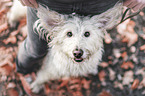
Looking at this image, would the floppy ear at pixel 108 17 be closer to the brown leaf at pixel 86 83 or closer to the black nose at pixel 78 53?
the black nose at pixel 78 53

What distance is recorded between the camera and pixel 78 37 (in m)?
1.25

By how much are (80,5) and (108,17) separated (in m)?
0.36

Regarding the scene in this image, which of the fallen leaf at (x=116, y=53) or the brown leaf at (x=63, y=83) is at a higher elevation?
the fallen leaf at (x=116, y=53)

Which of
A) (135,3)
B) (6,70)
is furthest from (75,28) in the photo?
(6,70)

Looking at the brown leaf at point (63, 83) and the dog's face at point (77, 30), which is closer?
the dog's face at point (77, 30)

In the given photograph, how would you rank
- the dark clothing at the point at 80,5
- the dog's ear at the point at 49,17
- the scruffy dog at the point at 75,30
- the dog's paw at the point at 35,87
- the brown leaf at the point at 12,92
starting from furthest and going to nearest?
the dog's paw at the point at 35,87
the brown leaf at the point at 12,92
the scruffy dog at the point at 75,30
the dog's ear at the point at 49,17
the dark clothing at the point at 80,5

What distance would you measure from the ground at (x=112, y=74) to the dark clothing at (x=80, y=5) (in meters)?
1.08

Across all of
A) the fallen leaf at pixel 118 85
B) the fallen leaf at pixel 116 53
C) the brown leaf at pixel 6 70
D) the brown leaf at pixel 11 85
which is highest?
the fallen leaf at pixel 116 53

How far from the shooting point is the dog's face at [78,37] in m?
1.24

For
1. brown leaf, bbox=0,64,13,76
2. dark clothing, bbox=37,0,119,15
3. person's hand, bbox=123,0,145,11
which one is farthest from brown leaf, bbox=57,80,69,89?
person's hand, bbox=123,0,145,11

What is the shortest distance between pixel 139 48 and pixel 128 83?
59 cm

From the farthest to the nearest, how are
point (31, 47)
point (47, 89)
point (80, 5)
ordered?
point (47, 89) → point (31, 47) → point (80, 5)

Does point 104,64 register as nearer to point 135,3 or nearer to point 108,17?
point 108,17

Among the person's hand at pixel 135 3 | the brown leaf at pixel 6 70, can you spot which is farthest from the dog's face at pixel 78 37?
the brown leaf at pixel 6 70
